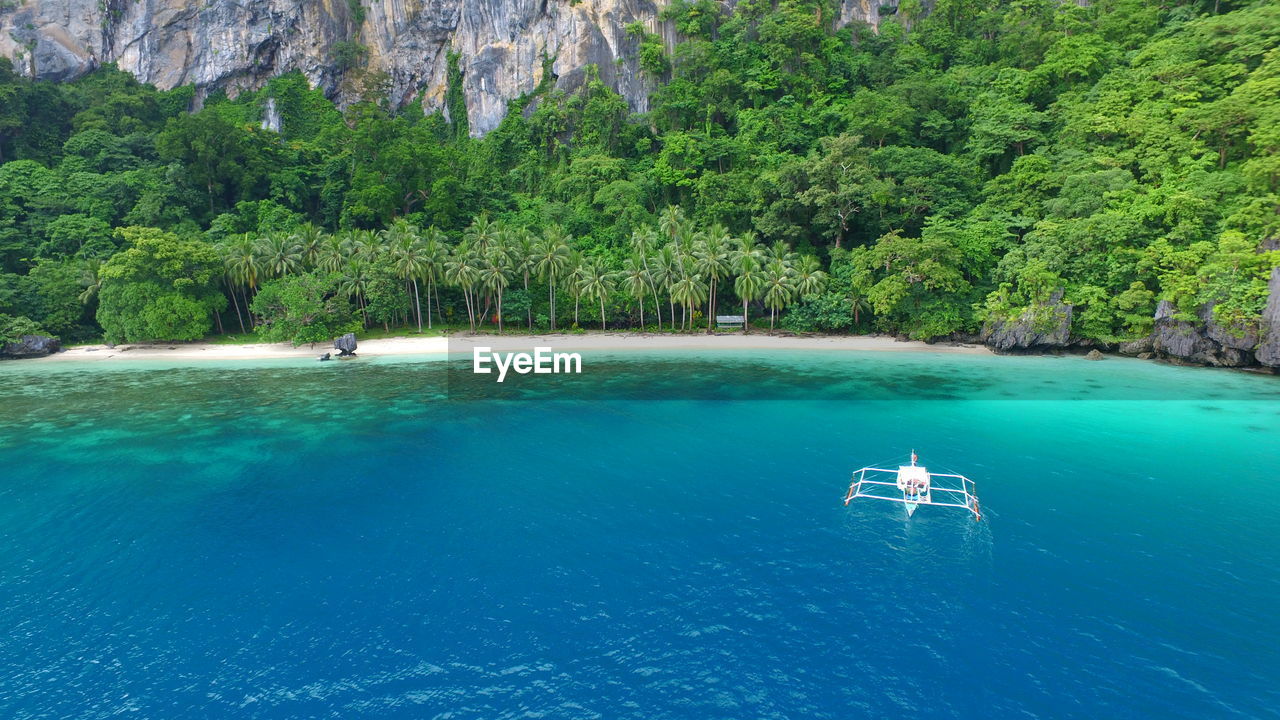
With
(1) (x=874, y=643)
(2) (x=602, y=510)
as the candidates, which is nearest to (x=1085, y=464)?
(1) (x=874, y=643)

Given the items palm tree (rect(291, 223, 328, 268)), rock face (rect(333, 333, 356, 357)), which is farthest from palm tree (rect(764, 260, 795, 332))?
palm tree (rect(291, 223, 328, 268))

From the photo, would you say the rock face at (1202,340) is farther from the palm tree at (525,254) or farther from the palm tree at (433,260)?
the palm tree at (433,260)

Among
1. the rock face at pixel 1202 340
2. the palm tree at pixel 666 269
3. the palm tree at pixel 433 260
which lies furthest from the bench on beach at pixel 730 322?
the rock face at pixel 1202 340

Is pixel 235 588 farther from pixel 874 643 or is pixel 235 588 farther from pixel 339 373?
pixel 339 373

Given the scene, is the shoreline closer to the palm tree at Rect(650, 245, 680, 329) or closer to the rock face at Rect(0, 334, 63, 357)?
the rock face at Rect(0, 334, 63, 357)

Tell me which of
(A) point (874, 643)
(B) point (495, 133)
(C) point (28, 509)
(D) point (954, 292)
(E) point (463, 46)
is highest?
(E) point (463, 46)

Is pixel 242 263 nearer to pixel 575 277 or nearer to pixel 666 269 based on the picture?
pixel 575 277

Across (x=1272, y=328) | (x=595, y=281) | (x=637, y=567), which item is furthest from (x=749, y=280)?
(x=637, y=567)
